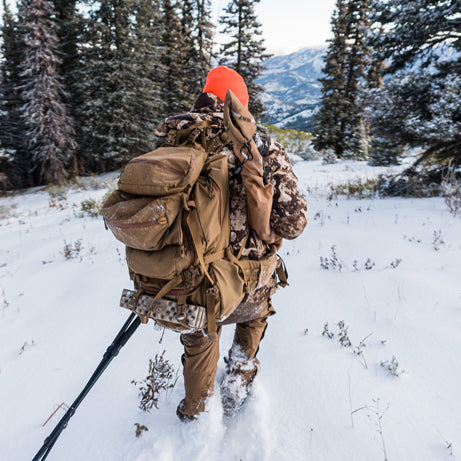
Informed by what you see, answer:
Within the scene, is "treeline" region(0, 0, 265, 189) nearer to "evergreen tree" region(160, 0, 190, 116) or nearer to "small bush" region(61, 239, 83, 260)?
"evergreen tree" region(160, 0, 190, 116)

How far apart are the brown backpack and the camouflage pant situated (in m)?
0.33

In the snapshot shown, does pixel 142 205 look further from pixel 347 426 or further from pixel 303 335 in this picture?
pixel 303 335

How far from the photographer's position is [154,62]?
63.7ft

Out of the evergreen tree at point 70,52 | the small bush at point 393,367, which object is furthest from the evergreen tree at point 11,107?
the small bush at point 393,367

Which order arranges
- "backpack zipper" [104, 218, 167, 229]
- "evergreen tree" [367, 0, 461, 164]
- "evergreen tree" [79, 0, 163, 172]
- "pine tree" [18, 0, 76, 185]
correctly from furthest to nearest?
"evergreen tree" [79, 0, 163, 172] → "pine tree" [18, 0, 76, 185] → "evergreen tree" [367, 0, 461, 164] → "backpack zipper" [104, 218, 167, 229]

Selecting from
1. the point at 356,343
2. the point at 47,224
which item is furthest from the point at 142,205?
the point at 47,224

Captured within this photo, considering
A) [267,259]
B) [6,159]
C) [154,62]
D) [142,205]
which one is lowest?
[6,159]

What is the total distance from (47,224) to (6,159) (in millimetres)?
16280

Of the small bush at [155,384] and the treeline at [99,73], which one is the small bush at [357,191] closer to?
the small bush at [155,384]

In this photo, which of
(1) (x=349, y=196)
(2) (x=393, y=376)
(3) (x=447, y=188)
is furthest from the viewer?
(1) (x=349, y=196)

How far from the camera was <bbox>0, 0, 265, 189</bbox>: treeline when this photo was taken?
55.0 feet

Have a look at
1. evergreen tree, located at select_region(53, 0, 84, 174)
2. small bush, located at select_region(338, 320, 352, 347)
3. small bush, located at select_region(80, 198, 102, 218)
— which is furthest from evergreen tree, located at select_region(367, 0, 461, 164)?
evergreen tree, located at select_region(53, 0, 84, 174)

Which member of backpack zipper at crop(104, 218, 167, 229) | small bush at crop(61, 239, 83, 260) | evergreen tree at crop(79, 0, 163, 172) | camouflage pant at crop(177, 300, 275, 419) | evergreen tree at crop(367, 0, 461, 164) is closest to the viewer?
backpack zipper at crop(104, 218, 167, 229)

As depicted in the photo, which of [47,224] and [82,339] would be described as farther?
[47,224]
